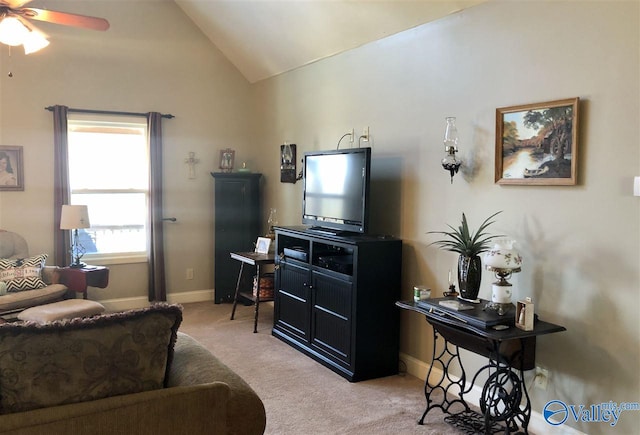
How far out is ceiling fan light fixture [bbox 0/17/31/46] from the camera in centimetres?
305

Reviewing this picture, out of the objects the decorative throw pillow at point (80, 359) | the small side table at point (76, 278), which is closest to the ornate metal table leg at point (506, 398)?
the decorative throw pillow at point (80, 359)

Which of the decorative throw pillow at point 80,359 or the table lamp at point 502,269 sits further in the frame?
the table lamp at point 502,269

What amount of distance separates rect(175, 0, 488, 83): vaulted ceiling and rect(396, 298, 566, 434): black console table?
74.5 inches

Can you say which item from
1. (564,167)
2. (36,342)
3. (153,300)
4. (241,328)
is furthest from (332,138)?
(36,342)

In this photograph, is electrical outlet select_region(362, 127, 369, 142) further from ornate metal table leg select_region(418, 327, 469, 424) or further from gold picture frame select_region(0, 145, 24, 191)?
gold picture frame select_region(0, 145, 24, 191)

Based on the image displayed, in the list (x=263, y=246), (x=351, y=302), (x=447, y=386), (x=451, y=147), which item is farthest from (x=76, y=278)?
(x=451, y=147)

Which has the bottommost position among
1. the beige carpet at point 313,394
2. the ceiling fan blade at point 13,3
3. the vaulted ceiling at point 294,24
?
the beige carpet at point 313,394

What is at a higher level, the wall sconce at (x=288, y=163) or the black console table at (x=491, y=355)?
the wall sconce at (x=288, y=163)

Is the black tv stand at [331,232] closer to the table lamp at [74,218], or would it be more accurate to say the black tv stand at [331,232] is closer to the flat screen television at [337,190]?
the flat screen television at [337,190]

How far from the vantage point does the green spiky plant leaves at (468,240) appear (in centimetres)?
299

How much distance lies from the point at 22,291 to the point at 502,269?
387 cm

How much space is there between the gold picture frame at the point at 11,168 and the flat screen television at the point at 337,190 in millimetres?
2787

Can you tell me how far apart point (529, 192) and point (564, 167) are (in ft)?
0.85

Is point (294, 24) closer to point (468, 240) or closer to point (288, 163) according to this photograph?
point (288, 163)
